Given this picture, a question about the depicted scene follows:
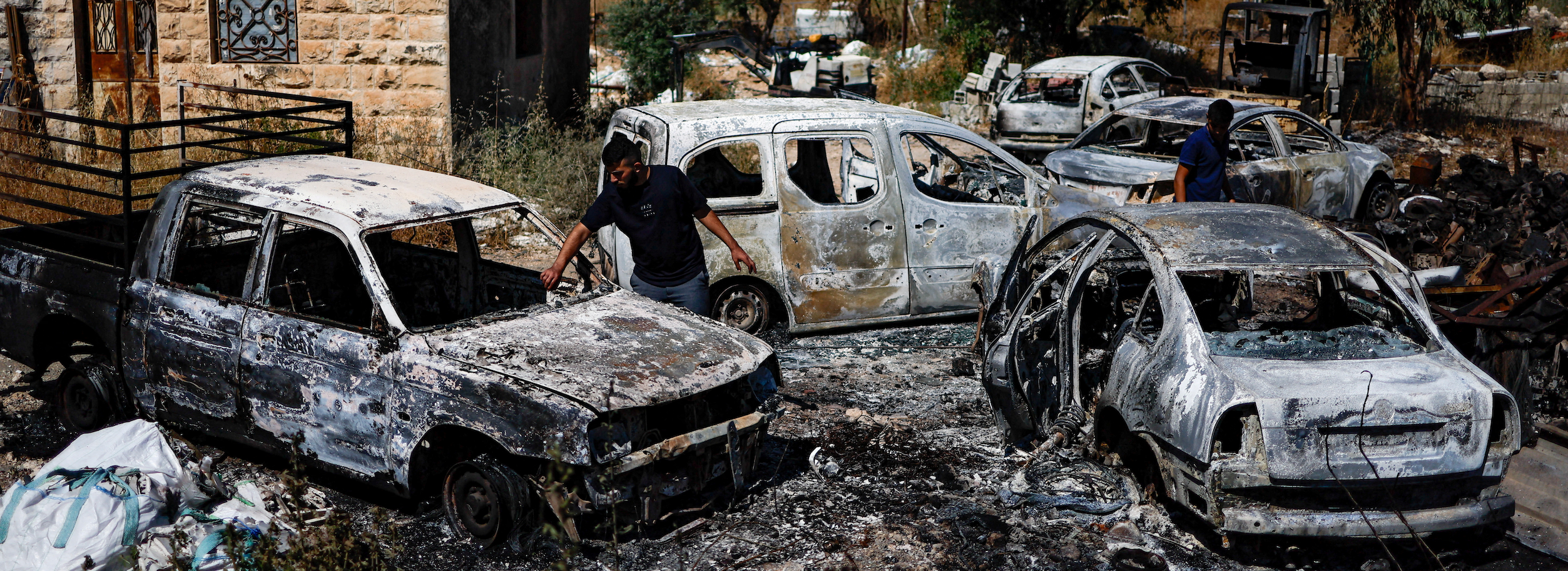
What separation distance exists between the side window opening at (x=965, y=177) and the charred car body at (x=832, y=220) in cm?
7

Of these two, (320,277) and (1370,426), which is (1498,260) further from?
(320,277)

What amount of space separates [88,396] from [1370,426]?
617cm

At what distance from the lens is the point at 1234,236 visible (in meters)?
5.34

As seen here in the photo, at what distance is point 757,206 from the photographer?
7.33m

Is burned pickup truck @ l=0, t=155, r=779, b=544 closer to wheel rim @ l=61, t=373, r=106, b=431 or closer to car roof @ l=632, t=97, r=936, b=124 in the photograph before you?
wheel rim @ l=61, t=373, r=106, b=431

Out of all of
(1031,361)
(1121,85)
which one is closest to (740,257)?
(1031,361)

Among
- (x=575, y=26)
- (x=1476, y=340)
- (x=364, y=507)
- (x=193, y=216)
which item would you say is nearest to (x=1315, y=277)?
(x=1476, y=340)

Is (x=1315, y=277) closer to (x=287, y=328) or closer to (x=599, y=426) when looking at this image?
(x=599, y=426)

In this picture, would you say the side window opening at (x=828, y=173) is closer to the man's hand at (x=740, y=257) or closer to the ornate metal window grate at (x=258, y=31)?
the man's hand at (x=740, y=257)

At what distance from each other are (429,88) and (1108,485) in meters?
8.11

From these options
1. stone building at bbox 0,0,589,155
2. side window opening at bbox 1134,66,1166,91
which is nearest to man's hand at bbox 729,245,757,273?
stone building at bbox 0,0,589,155

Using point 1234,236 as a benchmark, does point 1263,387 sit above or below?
below

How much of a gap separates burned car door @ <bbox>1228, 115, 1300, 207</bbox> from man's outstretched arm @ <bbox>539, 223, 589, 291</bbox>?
565 cm

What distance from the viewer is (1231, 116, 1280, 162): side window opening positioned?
9.77m
